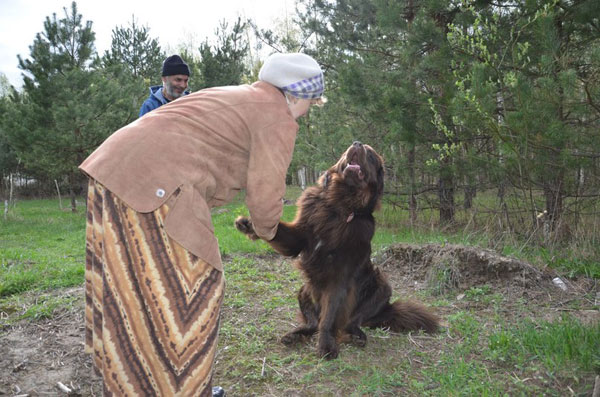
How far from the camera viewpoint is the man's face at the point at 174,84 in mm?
4562

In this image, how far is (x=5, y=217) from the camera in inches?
441

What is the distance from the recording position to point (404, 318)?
11.3 feet

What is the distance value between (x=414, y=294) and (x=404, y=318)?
1014 millimetres

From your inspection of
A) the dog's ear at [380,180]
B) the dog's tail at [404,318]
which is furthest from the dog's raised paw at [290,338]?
the dog's ear at [380,180]

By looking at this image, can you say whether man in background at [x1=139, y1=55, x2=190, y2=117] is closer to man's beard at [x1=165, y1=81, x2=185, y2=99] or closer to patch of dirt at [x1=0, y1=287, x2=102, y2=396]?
man's beard at [x1=165, y1=81, x2=185, y2=99]

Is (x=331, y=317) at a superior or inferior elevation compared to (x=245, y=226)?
inferior

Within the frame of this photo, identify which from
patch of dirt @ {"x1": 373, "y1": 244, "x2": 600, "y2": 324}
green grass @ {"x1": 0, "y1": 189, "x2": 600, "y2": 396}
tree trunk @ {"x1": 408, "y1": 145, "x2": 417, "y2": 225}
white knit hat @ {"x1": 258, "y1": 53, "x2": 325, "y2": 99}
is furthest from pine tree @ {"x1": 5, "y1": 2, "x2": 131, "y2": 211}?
white knit hat @ {"x1": 258, "y1": 53, "x2": 325, "y2": 99}

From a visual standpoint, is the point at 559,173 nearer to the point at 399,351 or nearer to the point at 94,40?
the point at 399,351

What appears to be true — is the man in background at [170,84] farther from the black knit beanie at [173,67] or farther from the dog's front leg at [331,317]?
the dog's front leg at [331,317]

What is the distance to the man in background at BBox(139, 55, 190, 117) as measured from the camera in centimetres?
453

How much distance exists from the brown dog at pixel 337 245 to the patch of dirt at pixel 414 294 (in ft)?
1.79

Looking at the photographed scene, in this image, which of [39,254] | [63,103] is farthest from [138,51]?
[39,254]

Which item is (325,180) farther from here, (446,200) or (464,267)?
(446,200)

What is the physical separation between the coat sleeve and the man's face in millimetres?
3040
